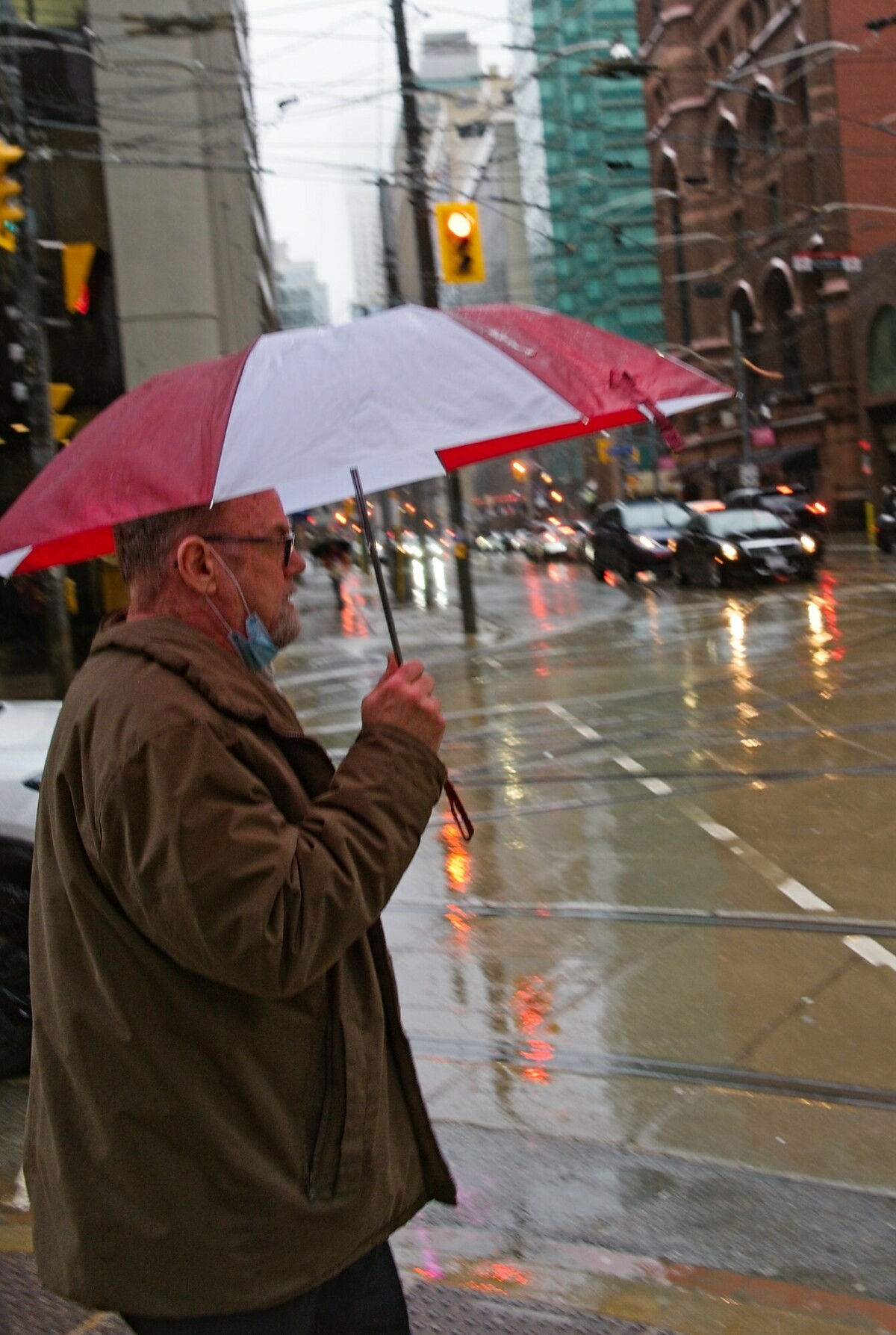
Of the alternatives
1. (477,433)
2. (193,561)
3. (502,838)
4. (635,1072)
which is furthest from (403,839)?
(502,838)

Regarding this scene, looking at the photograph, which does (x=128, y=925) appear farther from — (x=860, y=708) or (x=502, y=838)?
(x=860, y=708)

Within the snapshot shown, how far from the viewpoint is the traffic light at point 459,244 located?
1752 centimetres

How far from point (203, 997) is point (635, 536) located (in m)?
30.7

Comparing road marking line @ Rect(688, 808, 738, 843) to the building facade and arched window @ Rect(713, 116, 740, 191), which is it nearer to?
the building facade

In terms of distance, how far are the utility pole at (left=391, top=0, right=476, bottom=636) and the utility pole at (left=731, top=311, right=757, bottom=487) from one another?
2783 cm

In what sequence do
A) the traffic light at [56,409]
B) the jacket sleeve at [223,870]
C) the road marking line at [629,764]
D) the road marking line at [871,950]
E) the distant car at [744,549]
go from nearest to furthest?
the jacket sleeve at [223,870], the road marking line at [871,950], the road marking line at [629,764], the traffic light at [56,409], the distant car at [744,549]

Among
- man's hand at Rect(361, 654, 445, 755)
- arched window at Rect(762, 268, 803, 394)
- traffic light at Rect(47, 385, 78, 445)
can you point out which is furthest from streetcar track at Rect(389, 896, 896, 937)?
arched window at Rect(762, 268, 803, 394)

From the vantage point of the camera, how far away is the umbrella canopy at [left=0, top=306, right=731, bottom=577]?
7.26ft

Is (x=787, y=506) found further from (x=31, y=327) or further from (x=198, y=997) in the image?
(x=198, y=997)

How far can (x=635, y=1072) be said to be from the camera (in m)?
4.78

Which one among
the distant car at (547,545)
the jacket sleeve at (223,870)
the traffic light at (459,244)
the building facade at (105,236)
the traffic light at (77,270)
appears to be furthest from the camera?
the distant car at (547,545)

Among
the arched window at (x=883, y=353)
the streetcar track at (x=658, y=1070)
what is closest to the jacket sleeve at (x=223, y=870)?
the streetcar track at (x=658, y=1070)

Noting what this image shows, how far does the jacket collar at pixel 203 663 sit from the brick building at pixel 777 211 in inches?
1687

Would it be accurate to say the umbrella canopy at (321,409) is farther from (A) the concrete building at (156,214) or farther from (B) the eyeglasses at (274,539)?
(A) the concrete building at (156,214)
